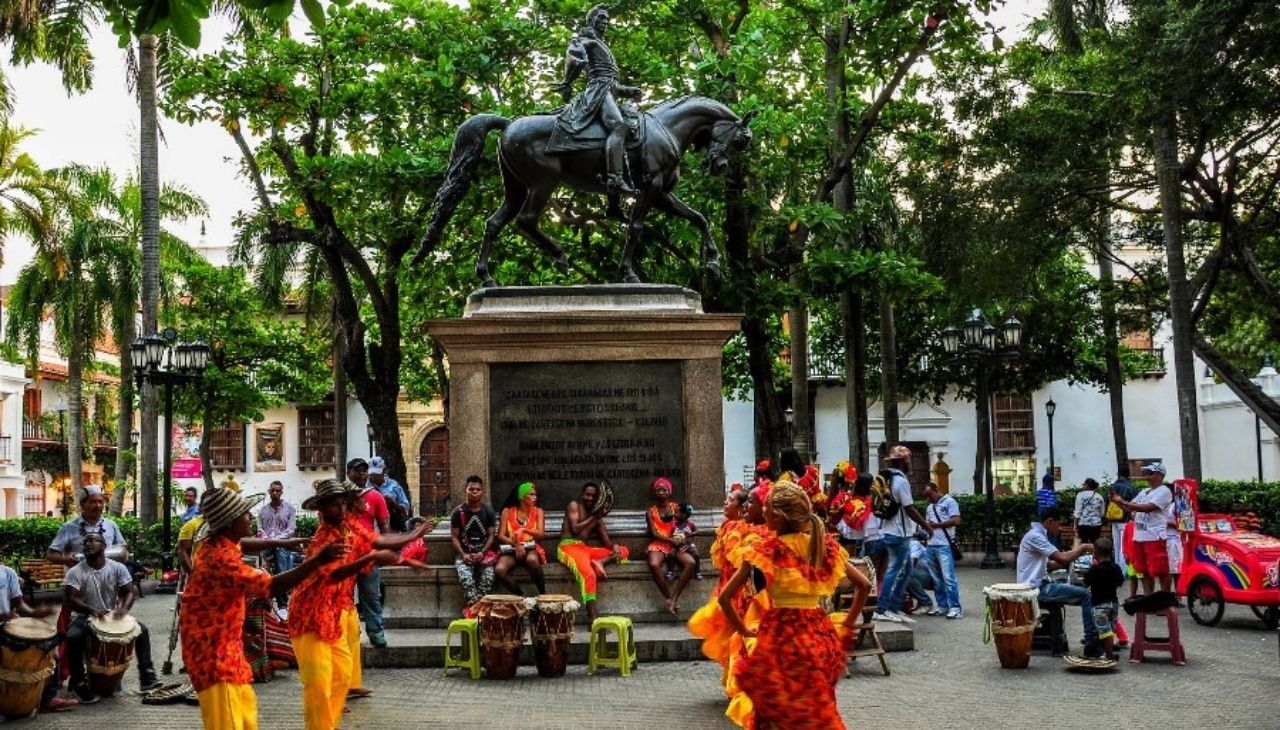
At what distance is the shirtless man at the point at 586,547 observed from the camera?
40.1 ft

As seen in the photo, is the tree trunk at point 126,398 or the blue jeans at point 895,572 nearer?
the blue jeans at point 895,572

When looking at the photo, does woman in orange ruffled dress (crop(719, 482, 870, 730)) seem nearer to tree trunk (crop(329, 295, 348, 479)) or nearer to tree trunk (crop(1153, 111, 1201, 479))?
tree trunk (crop(1153, 111, 1201, 479))

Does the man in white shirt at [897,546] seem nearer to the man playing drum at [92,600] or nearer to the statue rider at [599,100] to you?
the statue rider at [599,100]

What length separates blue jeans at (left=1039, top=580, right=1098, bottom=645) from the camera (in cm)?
1153

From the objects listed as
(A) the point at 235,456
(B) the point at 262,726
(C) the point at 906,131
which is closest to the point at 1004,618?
(B) the point at 262,726

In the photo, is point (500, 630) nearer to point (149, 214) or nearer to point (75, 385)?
point (149, 214)

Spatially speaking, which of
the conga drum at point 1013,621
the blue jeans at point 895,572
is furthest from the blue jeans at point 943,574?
the conga drum at point 1013,621

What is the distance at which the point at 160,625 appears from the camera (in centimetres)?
1683

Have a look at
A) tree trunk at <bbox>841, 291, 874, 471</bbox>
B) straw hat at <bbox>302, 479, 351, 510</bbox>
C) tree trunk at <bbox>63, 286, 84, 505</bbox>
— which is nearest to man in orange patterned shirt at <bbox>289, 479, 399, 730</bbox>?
straw hat at <bbox>302, 479, 351, 510</bbox>

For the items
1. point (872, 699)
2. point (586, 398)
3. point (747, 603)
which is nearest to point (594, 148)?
point (586, 398)

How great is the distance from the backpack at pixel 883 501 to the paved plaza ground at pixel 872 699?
7.02 ft

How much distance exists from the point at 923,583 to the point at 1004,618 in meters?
5.23

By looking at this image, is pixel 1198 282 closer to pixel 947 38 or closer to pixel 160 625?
pixel 947 38

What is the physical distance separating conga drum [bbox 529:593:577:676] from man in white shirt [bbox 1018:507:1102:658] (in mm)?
4181
